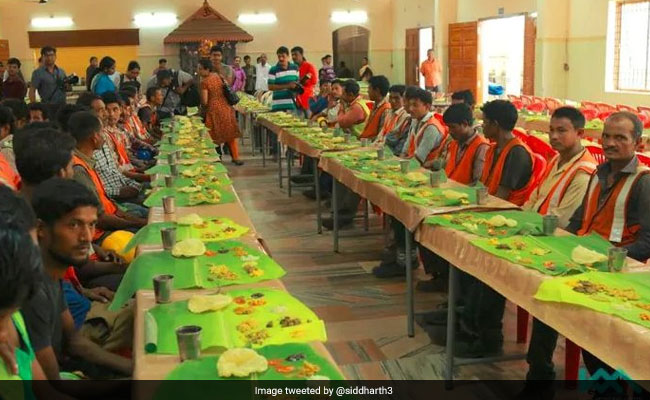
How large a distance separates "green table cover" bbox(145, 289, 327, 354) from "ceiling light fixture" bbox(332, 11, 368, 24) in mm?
16681

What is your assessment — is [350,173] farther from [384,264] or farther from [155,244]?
[155,244]

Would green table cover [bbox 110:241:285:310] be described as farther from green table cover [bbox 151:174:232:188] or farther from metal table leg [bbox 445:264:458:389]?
green table cover [bbox 151:174:232:188]

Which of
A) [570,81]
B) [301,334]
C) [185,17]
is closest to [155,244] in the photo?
[301,334]

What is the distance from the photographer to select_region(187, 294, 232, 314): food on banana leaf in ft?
6.54

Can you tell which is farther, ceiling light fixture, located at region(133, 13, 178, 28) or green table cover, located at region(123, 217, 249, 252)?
ceiling light fixture, located at region(133, 13, 178, 28)

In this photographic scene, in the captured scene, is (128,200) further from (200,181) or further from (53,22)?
(53,22)

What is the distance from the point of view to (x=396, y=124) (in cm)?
581

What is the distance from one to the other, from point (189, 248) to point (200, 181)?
156 cm

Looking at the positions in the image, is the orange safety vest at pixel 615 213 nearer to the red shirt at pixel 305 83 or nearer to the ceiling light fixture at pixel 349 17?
the red shirt at pixel 305 83

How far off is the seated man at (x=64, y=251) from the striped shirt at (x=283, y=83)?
704cm

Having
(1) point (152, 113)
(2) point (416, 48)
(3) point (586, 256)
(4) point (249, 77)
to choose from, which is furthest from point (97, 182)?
(2) point (416, 48)

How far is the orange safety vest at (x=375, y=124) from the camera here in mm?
6477

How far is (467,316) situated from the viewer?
3.47 meters

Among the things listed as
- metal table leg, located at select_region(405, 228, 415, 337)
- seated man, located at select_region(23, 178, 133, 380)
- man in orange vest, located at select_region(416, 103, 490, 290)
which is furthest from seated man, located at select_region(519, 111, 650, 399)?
seated man, located at select_region(23, 178, 133, 380)
